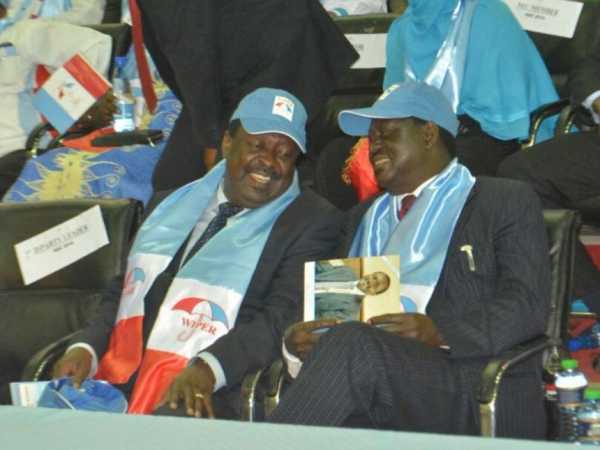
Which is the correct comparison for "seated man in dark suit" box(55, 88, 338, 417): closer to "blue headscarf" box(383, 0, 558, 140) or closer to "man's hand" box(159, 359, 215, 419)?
"man's hand" box(159, 359, 215, 419)

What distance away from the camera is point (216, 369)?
11.0 feet

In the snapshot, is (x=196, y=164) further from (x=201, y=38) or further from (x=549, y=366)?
(x=549, y=366)

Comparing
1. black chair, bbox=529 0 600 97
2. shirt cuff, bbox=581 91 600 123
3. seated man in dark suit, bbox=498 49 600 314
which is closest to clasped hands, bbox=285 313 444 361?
seated man in dark suit, bbox=498 49 600 314

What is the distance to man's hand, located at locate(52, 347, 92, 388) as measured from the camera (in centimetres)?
355

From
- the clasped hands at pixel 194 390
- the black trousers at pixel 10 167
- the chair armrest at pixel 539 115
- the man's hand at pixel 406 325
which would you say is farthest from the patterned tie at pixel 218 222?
the black trousers at pixel 10 167

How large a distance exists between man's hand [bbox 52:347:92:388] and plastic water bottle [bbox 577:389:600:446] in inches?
55.1

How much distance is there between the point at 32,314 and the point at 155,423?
2307mm

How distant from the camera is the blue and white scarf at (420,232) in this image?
3428mm

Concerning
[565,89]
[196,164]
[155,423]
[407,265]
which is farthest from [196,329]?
[565,89]

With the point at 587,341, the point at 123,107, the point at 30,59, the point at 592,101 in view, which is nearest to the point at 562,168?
the point at 592,101

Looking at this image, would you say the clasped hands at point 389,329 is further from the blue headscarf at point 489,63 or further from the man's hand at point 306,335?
the blue headscarf at point 489,63

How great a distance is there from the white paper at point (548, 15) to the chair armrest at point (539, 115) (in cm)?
51

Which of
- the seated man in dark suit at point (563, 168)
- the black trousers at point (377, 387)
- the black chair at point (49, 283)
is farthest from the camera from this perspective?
the seated man in dark suit at point (563, 168)

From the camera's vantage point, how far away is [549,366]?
3.37 meters
